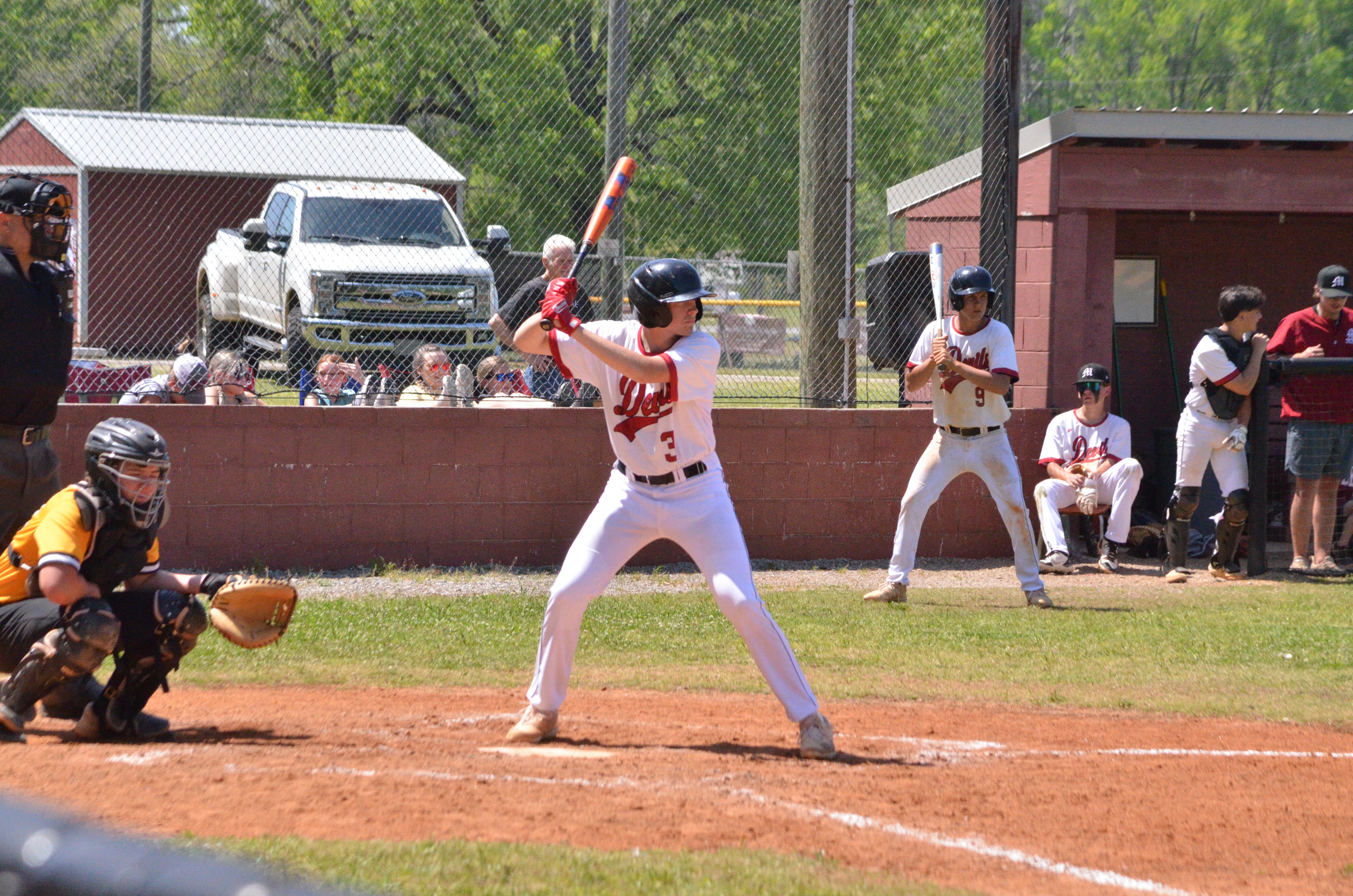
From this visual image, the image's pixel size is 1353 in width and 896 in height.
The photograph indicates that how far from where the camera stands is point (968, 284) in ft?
28.6

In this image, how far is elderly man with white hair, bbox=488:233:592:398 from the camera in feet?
31.0

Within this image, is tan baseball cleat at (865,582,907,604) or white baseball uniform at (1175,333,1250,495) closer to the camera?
tan baseball cleat at (865,582,907,604)

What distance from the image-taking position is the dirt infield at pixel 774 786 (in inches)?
152

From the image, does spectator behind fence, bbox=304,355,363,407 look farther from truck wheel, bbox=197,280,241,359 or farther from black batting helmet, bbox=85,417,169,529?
black batting helmet, bbox=85,417,169,529

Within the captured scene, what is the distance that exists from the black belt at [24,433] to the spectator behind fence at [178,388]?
12.3ft

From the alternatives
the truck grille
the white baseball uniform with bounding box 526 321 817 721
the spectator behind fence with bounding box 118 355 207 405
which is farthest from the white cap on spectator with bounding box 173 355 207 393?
the white baseball uniform with bounding box 526 321 817 721

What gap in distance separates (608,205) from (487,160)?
21.8 feet

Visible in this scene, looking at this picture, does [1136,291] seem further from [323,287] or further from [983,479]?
[323,287]

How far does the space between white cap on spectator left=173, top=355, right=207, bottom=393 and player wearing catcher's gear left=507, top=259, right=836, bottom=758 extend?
4882mm

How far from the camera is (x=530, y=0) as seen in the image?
36.0 ft

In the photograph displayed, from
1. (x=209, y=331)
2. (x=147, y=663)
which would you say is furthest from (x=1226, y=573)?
(x=147, y=663)

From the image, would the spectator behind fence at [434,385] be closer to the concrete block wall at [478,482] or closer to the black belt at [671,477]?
the concrete block wall at [478,482]

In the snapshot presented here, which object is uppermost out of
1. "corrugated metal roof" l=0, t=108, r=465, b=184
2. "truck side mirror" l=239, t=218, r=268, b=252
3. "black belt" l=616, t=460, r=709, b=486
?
"corrugated metal roof" l=0, t=108, r=465, b=184

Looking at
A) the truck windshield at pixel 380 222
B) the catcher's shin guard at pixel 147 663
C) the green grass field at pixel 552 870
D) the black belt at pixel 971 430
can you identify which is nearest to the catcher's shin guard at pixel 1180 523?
the black belt at pixel 971 430
